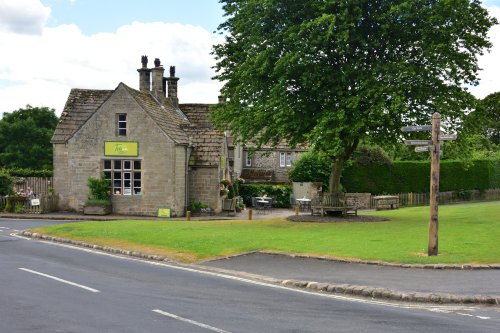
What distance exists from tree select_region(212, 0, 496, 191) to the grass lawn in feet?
14.3

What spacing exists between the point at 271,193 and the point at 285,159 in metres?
19.5

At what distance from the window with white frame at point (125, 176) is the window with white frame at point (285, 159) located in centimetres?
3188

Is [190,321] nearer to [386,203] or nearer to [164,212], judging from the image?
[164,212]

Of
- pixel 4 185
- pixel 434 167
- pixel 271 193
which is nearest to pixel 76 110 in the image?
pixel 4 185

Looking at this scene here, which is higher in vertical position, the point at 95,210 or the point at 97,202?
the point at 97,202

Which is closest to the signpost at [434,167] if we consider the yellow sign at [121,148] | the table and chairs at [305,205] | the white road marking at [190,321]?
the white road marking at [190,321]

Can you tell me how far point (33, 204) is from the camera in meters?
36.8

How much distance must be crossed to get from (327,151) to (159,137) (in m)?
14.2

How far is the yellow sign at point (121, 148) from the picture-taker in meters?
37.6

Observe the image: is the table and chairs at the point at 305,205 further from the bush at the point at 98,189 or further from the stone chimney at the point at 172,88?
the bush at the point at 98,189

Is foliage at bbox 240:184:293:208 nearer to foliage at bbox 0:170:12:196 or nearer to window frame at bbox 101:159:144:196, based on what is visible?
window frame at bbox 101:159:144:196

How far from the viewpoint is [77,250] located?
66.9 feet

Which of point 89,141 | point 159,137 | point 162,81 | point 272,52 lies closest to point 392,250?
point 272,52

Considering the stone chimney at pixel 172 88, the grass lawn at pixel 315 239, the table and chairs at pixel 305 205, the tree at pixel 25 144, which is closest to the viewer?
the grass lawn at pixel 315 239
